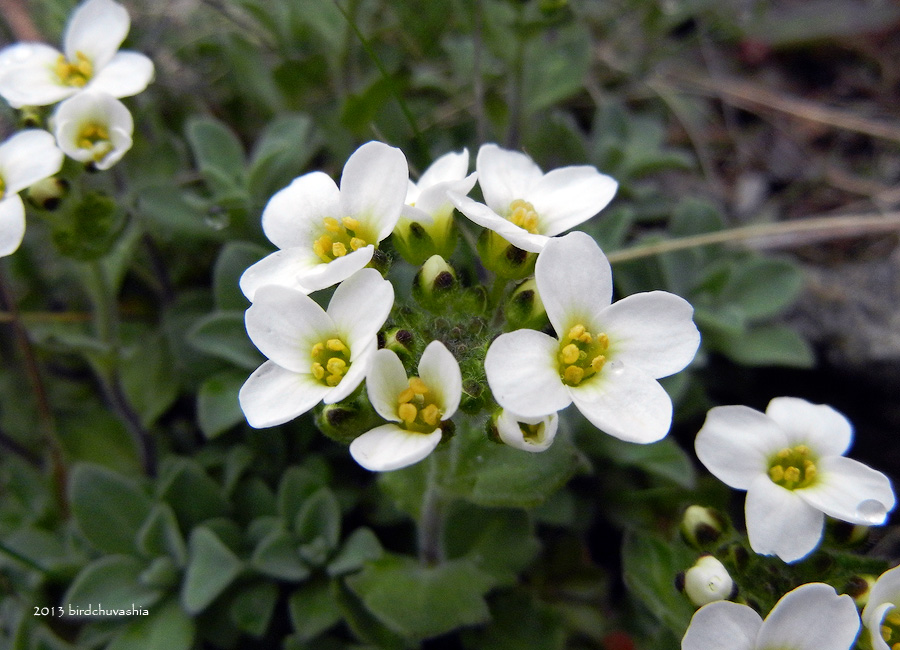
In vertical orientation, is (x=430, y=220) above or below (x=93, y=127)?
below

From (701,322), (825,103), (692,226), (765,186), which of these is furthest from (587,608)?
(825,103)

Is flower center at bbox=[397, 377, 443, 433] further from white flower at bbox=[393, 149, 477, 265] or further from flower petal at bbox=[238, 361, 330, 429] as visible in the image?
white flower at bbox=[393, 149, 477, 265]

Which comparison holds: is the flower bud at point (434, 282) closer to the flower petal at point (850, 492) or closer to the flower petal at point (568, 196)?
the flower petal at point (568, 196)

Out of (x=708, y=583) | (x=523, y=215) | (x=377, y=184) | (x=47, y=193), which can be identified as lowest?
(x=708, y=583)

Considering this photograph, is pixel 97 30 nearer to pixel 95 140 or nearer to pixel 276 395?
pixel 95 140

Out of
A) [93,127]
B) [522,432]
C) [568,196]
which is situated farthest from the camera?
[93,127]

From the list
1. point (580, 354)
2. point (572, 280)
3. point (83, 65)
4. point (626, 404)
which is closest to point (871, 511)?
point (626, 404)

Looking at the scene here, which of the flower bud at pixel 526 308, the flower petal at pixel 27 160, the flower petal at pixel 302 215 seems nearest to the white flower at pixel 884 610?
the flower bud at pixel 526 308
